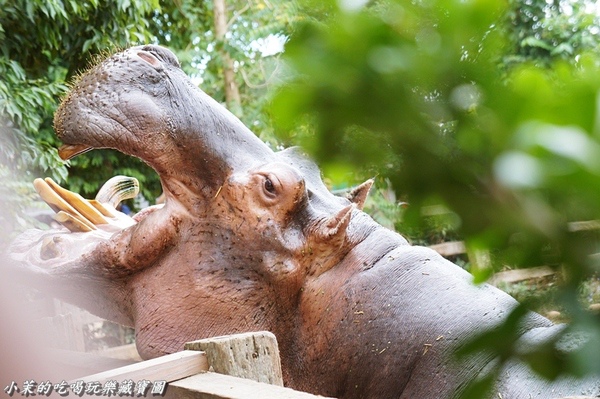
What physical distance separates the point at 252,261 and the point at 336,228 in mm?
175

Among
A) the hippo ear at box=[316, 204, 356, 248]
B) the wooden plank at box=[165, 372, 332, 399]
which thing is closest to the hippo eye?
the hippo ear at box=[316, 204, 356, 248]

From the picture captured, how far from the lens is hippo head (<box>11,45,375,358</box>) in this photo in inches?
48.4

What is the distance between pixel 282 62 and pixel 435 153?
0.05m

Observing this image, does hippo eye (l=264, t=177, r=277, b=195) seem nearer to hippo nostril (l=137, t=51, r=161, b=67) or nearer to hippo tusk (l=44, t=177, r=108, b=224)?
hippo nostril (l=137, t=51, r=161, b=67)

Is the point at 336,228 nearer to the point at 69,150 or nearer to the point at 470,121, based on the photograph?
the point at 69,150

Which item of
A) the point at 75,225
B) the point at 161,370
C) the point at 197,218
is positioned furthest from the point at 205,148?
the point at 161,370

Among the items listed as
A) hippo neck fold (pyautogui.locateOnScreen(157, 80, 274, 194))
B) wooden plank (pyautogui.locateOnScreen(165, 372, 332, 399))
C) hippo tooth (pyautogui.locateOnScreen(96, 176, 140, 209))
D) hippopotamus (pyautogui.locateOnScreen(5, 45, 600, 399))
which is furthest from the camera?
hippo tooth (pyautogui.locateOnScreen(96, 176, 140, 209))

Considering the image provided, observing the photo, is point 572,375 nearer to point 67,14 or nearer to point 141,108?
point 141,108

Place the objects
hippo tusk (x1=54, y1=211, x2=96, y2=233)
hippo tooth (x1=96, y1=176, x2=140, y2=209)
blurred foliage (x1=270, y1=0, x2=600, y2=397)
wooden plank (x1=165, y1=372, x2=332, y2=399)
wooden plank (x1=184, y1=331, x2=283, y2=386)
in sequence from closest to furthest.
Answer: blurred foliage (x1=270, y1=0, x2=600, y2=397)
wooden plank (x1=165, y1=372, x2=332, y2=399)
wooden plank (x1=184, y1=331, x2=283, y2=386)
hippo tusk (x1=54, y1=211, x2=96, y2=233)
hippo tooth (x1=96, y1=176, x2=140, y2=209)

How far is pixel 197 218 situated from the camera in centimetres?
130

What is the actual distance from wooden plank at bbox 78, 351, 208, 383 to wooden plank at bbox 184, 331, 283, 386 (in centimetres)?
2

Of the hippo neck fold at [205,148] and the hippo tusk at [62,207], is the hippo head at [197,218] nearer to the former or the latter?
the hippo neck fold at [205,148]

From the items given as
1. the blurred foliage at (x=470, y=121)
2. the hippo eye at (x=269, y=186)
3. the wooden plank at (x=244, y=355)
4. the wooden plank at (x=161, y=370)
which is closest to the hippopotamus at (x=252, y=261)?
the hippo eye at (x=269, y=186)

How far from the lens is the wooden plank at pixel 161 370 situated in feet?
2.59
